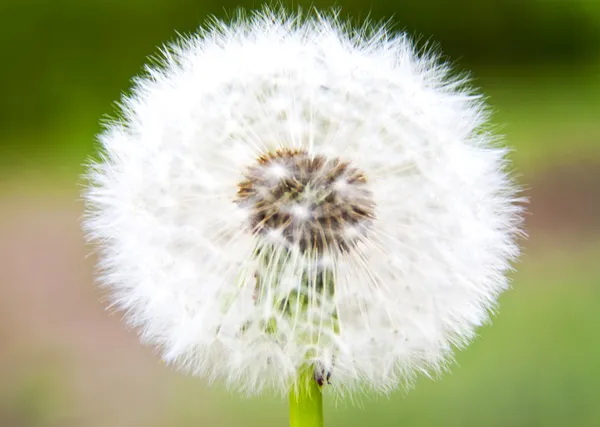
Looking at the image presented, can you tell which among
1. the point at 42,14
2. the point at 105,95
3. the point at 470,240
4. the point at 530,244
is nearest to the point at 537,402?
Result: the point at 530,244

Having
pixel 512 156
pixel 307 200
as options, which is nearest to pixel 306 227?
pixel 307 200

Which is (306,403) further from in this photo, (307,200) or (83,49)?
(83,49)

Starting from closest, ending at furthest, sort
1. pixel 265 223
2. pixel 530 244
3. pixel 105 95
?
pixel 265 223
pixel 530 244
pixel 105 95

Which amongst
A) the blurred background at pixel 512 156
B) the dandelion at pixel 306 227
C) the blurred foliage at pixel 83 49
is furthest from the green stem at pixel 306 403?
the blurred foliage at pixel 83 49

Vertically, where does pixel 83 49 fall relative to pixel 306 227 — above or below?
above

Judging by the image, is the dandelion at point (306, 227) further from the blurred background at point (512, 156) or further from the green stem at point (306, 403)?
the blurred background at point (512, 156)

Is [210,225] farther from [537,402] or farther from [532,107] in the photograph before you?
[532,107]
